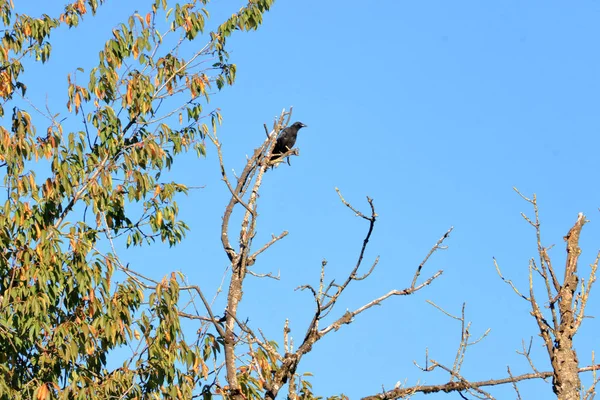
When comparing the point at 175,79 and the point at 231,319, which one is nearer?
the point at 231,319

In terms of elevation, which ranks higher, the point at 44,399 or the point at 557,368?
the point at 44,399

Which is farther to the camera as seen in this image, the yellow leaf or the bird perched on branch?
the bird perched on branch

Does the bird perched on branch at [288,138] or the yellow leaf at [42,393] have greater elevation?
the bird perched on branch at [288,138]

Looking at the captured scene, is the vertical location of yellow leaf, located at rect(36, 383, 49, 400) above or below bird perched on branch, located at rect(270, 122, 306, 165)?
below

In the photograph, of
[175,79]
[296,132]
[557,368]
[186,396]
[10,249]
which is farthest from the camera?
[296,132]

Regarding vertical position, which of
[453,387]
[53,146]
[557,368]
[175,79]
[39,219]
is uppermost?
[175,79]

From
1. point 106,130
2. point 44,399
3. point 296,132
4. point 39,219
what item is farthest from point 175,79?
point 296,132

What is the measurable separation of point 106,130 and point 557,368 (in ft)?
17.5

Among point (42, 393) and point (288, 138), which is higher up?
point (288, 138)

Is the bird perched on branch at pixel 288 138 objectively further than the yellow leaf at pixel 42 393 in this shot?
Yes

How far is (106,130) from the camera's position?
28.6 ft

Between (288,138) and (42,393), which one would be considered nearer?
(42,393)

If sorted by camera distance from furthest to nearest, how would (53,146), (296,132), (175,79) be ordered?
1. (296,132)
2. (175,79)
3. (53,146)

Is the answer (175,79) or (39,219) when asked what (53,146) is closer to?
(39,219)
